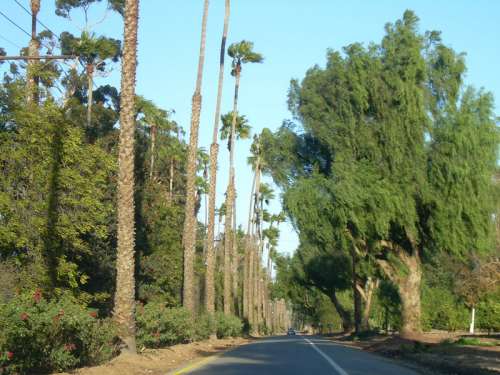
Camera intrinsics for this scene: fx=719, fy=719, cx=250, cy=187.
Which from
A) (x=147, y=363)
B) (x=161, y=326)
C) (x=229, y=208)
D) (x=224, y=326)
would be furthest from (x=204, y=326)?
(x=229, y=208)

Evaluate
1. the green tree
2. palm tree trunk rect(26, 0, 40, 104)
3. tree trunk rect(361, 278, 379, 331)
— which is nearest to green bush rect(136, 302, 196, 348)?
palm tree trunk rect(26, 0, 40, 104)

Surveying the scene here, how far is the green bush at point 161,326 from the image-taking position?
2367cm

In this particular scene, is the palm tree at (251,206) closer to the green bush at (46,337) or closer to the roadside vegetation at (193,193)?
the roadside vegetation at (193,193)

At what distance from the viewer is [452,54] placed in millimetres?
33844

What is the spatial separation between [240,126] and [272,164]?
76.7 feet

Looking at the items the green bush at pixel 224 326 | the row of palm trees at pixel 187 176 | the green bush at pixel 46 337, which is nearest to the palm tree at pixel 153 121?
the row of palm trees at pixel 187 176

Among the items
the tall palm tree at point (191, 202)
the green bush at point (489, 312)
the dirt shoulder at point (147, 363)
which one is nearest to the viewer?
the dirt shoulder at point (147, 363)

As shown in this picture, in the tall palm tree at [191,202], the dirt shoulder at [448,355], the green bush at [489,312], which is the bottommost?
the dirt shoulder at [448,355]

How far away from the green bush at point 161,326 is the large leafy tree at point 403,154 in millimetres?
7831

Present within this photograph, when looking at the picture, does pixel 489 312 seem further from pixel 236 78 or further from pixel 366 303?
pixel 236 78

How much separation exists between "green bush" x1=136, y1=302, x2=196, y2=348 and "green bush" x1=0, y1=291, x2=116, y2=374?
592cm

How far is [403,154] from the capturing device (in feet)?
106

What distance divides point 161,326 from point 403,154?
13.6 m

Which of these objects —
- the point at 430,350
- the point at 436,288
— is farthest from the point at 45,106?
the point at 436,288
